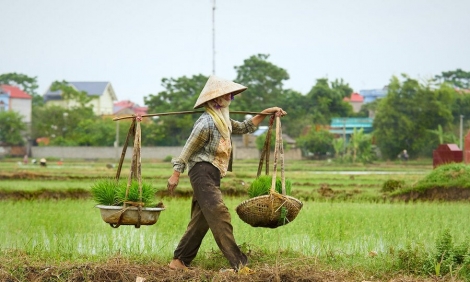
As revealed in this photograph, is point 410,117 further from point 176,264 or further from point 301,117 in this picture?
point 176,264

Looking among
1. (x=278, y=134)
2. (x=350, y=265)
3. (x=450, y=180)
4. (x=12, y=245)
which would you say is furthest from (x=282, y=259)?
(x=450, y=180)

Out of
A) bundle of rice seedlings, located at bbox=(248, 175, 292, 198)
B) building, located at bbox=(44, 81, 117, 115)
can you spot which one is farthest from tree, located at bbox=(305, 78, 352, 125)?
bundle of rice seedlings, located at bbox=(248, 175, 292, 198)

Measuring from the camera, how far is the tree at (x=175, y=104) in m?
45.7

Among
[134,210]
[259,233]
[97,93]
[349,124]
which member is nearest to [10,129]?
[349,124]

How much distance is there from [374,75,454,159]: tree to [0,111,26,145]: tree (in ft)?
71.3

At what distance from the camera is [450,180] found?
47.2 feet

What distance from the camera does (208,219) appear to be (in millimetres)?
5836

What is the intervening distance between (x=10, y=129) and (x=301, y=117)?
17.8 m

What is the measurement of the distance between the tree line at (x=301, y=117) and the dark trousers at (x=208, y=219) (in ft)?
111

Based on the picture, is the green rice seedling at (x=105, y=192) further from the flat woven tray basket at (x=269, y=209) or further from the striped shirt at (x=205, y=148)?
the flat woven tray basket at (x=269, y=209)

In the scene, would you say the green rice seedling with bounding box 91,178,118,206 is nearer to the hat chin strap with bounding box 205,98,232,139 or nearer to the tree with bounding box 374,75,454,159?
the hat chin strap with bounding box 205,98,232,139

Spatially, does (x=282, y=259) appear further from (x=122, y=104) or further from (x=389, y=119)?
(x=122, y=104)

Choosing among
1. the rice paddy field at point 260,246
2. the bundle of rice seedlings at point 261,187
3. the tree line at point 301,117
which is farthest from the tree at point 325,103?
the bundle of rice seedlings at point 261,187

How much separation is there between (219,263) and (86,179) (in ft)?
51.1
